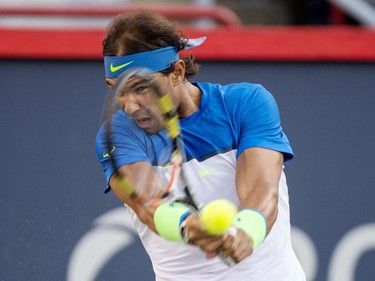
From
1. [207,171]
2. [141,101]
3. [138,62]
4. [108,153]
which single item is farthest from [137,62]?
[207,171]

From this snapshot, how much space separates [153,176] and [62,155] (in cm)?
184

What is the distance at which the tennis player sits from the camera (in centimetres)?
318

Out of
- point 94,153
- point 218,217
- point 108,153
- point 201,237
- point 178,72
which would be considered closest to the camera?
point 218,217

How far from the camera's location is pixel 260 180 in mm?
3207

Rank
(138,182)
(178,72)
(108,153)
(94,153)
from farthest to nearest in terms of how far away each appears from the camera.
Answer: (94,153), (178,72), (138,182), (108,153)

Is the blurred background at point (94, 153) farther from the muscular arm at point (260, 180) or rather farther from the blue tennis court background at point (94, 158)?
the muscular arm at point (260, 180)

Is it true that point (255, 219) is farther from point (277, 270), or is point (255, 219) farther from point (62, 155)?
point (62, 155)

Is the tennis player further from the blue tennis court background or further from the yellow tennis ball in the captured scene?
the blue tennis court background

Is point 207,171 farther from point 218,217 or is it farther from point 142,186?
point 218,217

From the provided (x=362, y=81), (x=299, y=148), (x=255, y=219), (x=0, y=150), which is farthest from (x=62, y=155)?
(x=255, y=219)

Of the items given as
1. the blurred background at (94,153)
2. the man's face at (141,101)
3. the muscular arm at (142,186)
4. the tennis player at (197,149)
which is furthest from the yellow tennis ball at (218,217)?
the blurred background at (94,153)

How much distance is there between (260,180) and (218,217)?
0.51 metres

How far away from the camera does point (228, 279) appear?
3.37 meters

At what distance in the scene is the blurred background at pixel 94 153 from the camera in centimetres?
491
